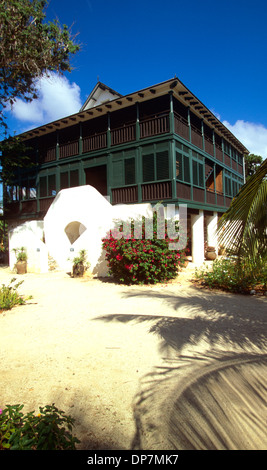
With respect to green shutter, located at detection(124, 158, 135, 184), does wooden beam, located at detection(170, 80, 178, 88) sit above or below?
above

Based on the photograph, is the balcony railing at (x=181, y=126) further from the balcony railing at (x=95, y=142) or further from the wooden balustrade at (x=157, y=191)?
the balcony railing at (x=95, y=142)

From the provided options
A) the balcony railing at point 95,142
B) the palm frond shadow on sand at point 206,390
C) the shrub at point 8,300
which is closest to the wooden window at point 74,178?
the balcony railing at point 95,142

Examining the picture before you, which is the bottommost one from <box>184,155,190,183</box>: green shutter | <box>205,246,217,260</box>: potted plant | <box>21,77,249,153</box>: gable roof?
<box>205,246,217,260</box>: potted plant

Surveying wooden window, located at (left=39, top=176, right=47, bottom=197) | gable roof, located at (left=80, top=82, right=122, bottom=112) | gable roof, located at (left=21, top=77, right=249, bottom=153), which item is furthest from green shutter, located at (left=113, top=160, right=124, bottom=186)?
gable roof, located at (left=80, top=82, right=122, bottom=112)

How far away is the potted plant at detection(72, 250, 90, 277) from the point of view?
9.93 meters

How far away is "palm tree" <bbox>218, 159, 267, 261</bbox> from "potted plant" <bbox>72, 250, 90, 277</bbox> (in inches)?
286

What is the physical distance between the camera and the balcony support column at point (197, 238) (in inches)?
524

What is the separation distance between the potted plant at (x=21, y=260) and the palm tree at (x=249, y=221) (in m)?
10.2

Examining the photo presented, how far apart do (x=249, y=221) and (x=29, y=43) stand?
1201 cm

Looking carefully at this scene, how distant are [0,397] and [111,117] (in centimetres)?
1496

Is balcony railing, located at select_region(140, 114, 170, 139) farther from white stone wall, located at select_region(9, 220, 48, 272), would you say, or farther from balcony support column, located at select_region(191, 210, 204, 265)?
white stone wall, located at select_region(9, 220, 48, 272)

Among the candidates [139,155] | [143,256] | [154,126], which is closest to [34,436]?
[143,256]

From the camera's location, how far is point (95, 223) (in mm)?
10008

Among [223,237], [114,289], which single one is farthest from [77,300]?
[223,237]
